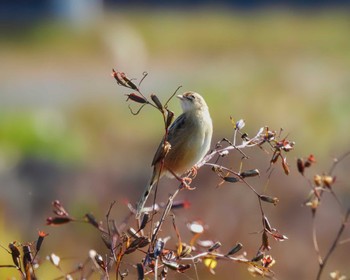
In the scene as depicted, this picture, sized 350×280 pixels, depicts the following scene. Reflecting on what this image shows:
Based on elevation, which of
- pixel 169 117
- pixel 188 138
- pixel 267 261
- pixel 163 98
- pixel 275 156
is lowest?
pixel 163 98

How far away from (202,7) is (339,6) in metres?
4.33

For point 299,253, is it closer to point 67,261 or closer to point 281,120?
point 67,261

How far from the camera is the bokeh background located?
8.96m

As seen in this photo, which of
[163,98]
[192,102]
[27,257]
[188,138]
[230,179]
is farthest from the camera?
[163,98]

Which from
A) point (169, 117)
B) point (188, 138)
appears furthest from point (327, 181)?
point (188, 138)

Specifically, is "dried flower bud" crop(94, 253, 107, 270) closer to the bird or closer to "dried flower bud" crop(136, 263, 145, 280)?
"dried flower bud" crop(136, 263, 145, 280)

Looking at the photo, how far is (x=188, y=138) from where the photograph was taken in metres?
5.36

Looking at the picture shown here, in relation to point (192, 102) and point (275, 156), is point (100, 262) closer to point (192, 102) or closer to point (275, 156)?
point (275, 156)

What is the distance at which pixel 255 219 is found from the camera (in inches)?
345

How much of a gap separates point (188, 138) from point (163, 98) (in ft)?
44.2

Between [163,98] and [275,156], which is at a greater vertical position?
[275,156]

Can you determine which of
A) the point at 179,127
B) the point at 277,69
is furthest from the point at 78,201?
the point at 277,69

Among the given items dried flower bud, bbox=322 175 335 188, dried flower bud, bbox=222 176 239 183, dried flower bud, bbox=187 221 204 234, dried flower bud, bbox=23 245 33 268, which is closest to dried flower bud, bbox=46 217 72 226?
dried flower bud, bbox=23 245 33 268

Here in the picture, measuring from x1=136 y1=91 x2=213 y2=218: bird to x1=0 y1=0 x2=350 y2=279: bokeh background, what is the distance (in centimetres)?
92
